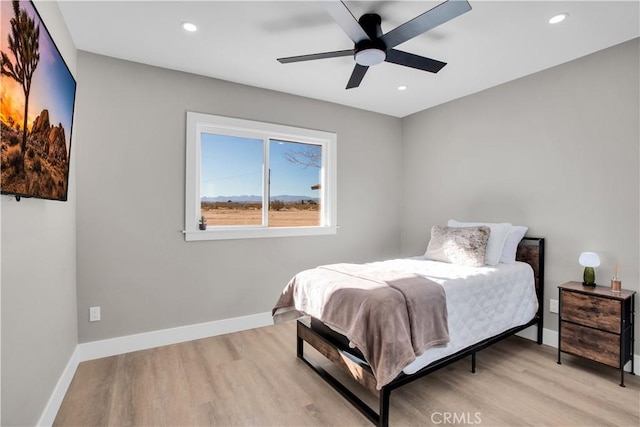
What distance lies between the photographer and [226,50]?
2725 mm

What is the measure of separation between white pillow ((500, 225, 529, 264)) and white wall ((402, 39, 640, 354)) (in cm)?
17

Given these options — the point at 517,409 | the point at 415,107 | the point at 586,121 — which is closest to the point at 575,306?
the point at 517,409

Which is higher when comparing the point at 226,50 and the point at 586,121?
→ the point at 226,50

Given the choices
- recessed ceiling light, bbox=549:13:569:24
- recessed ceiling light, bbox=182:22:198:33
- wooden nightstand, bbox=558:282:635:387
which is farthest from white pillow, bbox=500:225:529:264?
recessed ceiling light, bbox=182:22:198:33

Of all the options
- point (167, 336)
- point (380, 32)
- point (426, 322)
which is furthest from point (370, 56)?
point (167, 336)

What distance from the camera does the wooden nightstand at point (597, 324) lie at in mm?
2379

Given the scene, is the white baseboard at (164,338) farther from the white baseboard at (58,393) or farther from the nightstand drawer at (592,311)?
the nightstand drawer at (592,311)

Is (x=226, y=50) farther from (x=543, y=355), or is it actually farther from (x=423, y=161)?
(x=543, y=355)

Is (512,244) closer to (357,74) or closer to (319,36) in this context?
(357,74)

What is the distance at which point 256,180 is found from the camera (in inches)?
145

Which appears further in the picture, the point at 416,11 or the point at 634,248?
the point at 634,248

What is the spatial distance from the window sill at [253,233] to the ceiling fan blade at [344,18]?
2175 mm

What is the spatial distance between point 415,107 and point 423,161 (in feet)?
2.38

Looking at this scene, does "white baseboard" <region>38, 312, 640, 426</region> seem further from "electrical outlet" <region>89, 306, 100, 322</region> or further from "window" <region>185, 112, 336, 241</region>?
"window" <region>185, 112, 336, 241</region>
